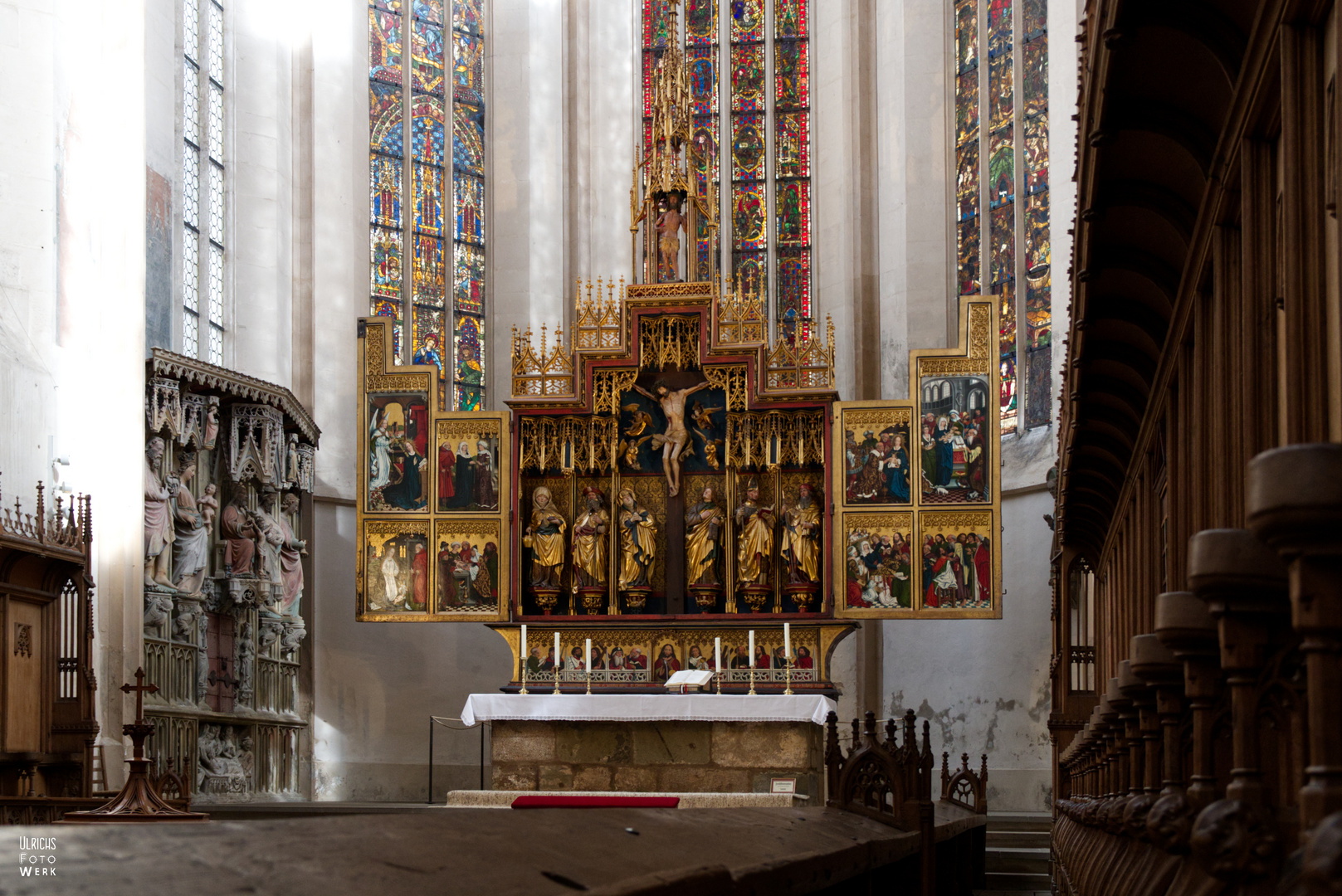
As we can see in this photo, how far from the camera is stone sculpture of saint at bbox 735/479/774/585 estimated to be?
15.2 meters

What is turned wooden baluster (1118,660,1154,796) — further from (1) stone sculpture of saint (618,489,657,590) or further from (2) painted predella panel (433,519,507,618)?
(2) painted predella panel (433,519,507,618)

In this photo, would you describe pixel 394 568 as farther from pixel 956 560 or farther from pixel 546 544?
pixel 956 560

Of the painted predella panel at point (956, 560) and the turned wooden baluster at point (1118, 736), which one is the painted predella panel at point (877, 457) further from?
the turned wooden baluster at point (1118, 736)

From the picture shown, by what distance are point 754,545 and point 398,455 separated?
3.54 m

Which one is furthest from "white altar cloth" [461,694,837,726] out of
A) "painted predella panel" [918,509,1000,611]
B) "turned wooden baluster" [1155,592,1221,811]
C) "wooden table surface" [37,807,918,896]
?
"turned wooden baluster" [1155,592,1221,811]

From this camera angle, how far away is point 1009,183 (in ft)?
68.0

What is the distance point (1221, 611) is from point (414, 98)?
21.6m

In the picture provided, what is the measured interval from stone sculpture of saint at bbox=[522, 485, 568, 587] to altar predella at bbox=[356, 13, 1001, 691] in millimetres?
18

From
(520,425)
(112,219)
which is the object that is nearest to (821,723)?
(520,425)

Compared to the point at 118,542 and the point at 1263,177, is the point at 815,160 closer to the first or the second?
the point at 118,542

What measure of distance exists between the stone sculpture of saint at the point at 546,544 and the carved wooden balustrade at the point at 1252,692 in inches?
453

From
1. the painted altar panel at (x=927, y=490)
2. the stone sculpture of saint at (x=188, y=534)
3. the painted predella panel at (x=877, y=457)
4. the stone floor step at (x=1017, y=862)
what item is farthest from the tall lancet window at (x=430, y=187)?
the stone floor step at (x=1017, y=862)

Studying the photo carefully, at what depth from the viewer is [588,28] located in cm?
2339

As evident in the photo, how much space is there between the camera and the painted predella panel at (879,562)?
14.7 m
